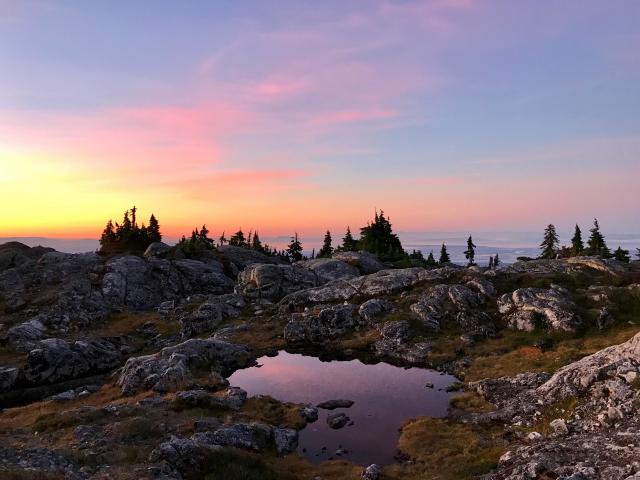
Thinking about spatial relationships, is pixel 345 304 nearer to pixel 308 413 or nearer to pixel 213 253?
pixel 308 413

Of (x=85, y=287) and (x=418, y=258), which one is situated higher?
(x=418, y=258)

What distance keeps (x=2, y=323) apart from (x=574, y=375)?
320 feet

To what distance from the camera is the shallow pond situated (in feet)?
124

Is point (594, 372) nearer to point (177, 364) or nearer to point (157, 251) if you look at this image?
point (177, 364)

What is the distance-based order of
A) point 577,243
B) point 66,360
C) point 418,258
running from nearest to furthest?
point 66,360 → point 577,243 → point 418,258

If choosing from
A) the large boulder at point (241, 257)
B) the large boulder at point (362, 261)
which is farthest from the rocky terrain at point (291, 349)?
the large boulder at point (241, 257)

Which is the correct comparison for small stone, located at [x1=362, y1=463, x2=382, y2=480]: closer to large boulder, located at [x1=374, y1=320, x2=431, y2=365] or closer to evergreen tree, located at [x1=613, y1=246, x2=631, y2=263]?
large boulder, located at [x1=374, y1=320, x2=431, y2=365]

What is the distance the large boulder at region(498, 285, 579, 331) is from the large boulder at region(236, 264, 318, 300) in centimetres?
5275

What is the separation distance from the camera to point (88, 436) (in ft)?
115

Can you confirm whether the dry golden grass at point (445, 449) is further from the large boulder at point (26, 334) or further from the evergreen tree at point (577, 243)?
the evergreen tree at point (577, 243)

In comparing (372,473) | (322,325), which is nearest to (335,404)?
(372,473)

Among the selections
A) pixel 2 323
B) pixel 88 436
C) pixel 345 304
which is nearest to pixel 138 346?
pixel 2 323

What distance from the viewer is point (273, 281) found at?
354 feet

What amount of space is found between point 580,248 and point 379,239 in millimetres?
68167
